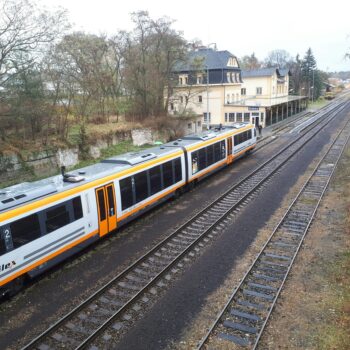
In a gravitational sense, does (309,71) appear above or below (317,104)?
above

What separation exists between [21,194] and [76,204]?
1685 millimetres

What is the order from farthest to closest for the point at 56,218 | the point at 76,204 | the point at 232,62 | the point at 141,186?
1. the point at 232,62
2. the point at 141,186
3. the point at 76,204
4. the point at 56,218

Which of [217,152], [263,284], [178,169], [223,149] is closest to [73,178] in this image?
[178,169]

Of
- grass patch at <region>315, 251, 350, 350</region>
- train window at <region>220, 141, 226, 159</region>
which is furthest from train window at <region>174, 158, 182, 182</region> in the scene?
grass patch at <region>315, 251, 350, 350</region>

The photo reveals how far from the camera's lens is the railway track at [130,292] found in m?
7.89

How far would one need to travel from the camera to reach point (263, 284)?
32.3ft

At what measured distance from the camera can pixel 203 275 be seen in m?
10.4

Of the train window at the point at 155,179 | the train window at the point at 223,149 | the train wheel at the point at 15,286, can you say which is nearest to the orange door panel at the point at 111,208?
the train window at the point at 155,179

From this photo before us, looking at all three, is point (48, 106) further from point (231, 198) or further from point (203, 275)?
point (203, 275)

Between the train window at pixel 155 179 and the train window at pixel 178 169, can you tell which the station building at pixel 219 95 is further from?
the train window at pixel 155 179

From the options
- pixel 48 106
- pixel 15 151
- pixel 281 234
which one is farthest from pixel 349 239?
pixel 48 106

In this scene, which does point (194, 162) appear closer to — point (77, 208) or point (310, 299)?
point (77, 208)

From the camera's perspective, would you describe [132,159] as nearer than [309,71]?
Yes

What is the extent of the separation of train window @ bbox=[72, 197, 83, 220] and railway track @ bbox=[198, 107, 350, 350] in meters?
5.31
